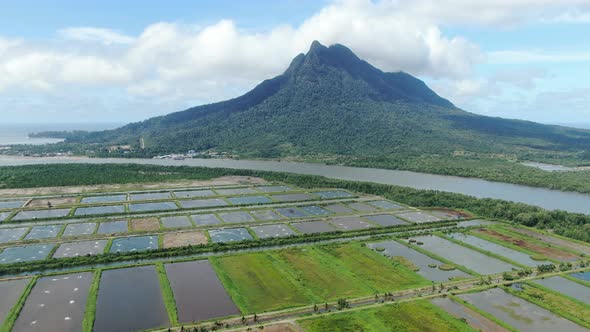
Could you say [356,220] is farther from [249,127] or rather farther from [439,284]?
[249,127]

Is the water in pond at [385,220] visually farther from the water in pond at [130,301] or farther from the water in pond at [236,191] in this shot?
the water in pond at [130,301]

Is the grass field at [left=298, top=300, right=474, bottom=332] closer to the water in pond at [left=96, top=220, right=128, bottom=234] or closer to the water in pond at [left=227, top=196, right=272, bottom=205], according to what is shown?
the water in pond at [left=96, top=220, right=128, bottom=234]

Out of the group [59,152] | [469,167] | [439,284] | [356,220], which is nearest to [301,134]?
[469,167]

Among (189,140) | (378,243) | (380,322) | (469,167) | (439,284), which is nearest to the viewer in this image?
(380,322)

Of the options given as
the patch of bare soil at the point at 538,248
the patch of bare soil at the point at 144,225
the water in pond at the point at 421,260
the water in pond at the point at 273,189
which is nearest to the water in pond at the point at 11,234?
the patch of bare soil at the point at 144,225

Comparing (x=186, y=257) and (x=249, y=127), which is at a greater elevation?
(x=249, y=127)

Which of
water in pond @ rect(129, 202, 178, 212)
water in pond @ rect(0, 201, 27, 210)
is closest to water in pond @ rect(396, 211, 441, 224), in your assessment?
water in pond @ rect(129, 202, 178, 212)

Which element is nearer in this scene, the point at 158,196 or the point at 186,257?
the point at 186,257
